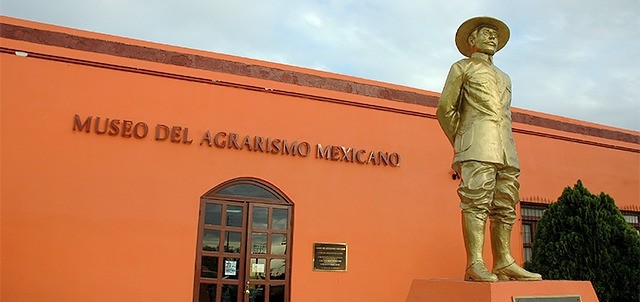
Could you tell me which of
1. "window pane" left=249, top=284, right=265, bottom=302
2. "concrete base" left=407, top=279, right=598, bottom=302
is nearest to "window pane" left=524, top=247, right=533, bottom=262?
"window pane" left=249, top=284, right=265, bottom=302

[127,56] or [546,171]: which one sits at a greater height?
[127,56]

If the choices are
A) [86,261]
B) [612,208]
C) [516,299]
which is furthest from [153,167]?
[612,208]

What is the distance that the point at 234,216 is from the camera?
7.21 m

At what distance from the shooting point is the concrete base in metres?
3.77

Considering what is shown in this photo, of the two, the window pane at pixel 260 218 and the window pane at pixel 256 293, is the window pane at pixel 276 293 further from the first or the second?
the window pane at pixel 260 218

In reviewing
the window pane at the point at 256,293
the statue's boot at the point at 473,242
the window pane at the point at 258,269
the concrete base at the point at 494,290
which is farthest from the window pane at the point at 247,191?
the statue's boot at the point at 473,242

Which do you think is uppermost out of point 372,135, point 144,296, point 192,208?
point 372,135

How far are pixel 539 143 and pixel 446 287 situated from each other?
6063 mm

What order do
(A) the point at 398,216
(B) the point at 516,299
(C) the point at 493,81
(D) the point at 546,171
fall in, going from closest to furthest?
(B) the point at 516,299 → (C) the point at 493,81 → (A) the point at 398,216 → (D) the point at 546,171

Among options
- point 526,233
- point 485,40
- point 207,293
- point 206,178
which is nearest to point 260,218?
point 206,178

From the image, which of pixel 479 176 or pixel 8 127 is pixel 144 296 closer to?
pixel 8 127

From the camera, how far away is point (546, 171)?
9.33m

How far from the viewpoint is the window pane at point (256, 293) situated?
23.2 ft

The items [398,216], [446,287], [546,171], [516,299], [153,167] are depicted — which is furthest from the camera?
[546,171]
